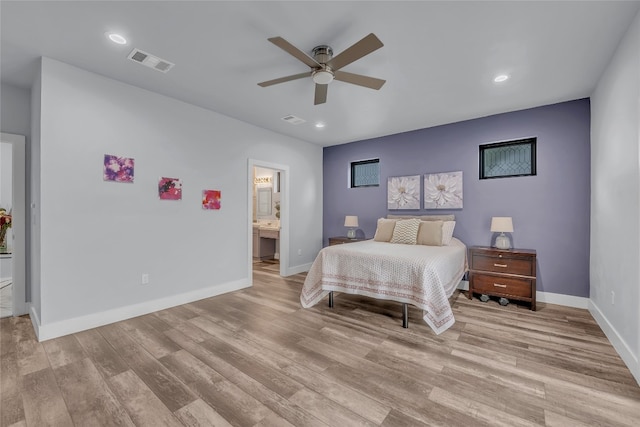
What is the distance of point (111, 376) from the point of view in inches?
83.2

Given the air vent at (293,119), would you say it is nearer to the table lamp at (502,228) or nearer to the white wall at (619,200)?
the table lamp at (502,228)

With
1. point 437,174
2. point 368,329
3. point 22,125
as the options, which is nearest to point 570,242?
point 437,174

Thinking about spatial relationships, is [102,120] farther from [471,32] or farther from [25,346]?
[471,32]

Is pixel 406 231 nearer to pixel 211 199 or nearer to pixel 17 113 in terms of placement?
pixel 211 199

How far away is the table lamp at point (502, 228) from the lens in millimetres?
3818

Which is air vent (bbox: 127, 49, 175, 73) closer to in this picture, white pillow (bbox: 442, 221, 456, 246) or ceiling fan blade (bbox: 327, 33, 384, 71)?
ceiling fan blade (bbox: 327, 33, 384, 71)

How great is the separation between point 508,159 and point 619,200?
1845mm

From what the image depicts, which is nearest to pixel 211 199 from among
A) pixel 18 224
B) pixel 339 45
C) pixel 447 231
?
pixel 18 224

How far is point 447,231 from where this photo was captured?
4.19m

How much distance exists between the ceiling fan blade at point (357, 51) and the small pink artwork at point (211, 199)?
2482mm

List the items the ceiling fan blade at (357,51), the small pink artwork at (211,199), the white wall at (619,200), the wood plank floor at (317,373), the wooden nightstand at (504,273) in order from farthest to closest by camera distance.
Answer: the small pink artwork at (211,199) → the wooden nightstand at (504,273) → the white wall at (619,200) → the ceiling fan blade at (357,51) → the wood plank floor at (317,373)

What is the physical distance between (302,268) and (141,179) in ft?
10.9

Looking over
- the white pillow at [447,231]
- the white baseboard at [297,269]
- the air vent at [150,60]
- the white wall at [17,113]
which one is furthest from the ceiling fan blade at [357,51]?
the white baseboard at [297,269]

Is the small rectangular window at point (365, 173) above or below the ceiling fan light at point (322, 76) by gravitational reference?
below
